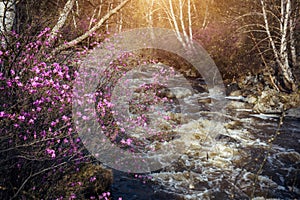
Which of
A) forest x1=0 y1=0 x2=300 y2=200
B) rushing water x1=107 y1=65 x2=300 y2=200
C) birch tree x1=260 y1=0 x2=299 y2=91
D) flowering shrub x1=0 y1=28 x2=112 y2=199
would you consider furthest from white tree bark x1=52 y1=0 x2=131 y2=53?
birch tree x1=260 y1=0 x2=299 y2=91

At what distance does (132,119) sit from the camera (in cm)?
723

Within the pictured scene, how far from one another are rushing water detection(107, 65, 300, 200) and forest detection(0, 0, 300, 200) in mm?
28

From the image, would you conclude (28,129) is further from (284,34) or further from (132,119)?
(284,34)

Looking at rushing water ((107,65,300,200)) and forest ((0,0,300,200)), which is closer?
forest ((0,0,300,200))

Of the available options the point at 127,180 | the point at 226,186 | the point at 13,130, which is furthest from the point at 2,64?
the point at 226,186

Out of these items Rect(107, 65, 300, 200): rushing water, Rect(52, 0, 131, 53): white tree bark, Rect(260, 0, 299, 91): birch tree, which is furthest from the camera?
Rect(260, 0, 299, 91): birch tree

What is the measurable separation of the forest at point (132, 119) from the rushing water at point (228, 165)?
0.03 meters

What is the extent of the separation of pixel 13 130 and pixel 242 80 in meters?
11.3

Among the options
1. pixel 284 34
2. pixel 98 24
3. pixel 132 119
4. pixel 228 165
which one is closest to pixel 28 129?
pixel 98 24

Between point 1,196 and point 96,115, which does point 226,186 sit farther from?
point 1,196

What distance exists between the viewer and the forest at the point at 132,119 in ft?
10.4

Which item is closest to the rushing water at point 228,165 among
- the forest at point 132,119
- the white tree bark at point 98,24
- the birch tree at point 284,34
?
the forest at point 132,119

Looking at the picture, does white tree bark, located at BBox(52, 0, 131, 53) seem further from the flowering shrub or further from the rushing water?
the rushing water

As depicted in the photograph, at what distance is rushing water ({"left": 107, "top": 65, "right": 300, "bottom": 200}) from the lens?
491 cm
